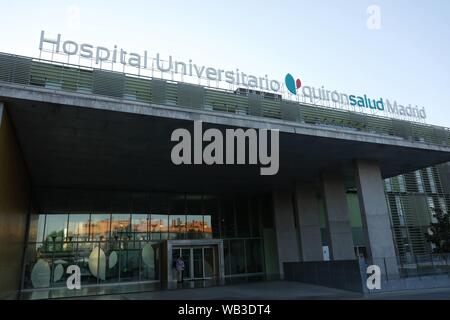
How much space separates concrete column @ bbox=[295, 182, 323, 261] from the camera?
75.9ft

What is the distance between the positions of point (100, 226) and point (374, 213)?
53.4 feet

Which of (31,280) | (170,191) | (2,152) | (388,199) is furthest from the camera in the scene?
(388,199)

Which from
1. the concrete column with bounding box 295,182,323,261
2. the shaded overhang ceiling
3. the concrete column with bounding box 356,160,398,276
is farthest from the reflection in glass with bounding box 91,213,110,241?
the concrete column with bounding box 356,160,398,276

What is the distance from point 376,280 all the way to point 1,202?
1408 cm

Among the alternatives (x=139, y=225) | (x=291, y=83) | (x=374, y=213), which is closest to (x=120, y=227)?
(x=139, y=225)

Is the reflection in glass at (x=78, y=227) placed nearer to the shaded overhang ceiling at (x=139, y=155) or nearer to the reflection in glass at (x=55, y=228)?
the reflection in glass at (x=55, y=228)

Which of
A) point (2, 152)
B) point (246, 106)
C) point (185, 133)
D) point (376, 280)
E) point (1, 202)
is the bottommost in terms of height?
point (376, 280)

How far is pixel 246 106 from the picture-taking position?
1534cm

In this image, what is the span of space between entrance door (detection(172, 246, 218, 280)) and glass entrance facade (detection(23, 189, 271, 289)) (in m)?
0.06

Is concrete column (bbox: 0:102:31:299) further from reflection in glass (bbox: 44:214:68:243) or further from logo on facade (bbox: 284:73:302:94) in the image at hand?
logo on facade (bbox: 284:73:302:94)

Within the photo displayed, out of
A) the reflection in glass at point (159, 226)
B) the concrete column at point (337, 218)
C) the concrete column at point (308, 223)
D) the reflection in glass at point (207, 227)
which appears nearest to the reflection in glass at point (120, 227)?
the reflection in glass at point (159, 226)

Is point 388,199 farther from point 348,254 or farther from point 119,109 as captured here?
point 119,109

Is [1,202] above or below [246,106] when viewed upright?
below

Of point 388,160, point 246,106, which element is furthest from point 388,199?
point 246,106
